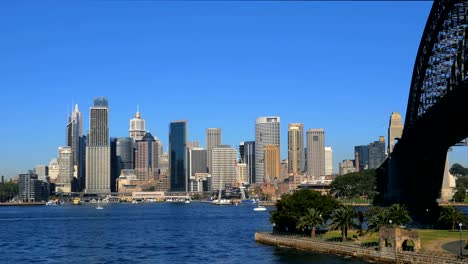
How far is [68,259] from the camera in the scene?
266 feet

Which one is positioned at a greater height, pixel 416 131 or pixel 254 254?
pixel 416 131

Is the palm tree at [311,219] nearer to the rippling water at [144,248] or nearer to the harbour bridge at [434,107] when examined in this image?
the rippling water at [144,248]

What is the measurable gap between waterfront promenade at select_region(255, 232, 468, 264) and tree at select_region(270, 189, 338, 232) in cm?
269

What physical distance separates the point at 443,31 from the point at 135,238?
5222 cm

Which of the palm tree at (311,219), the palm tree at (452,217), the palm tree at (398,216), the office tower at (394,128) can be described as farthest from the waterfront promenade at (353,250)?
the office tower at (394,128)

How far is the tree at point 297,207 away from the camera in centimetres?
9031

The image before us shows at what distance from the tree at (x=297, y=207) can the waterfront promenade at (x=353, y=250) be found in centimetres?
269

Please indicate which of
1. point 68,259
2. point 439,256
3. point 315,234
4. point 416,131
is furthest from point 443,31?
point 68,259

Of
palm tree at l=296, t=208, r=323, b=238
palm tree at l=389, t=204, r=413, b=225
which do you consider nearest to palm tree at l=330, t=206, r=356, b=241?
palm tree at l=296, t=208, r=323, b=238

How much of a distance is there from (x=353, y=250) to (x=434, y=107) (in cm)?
3298

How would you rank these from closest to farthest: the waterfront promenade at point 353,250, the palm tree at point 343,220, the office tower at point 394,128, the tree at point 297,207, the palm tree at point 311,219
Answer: the waterfront promenade at point 353,250 < the palm tree at point 343,220 < the palm tree at point 311,219 < the tree at point 297,207 < the office tower at point 394,128

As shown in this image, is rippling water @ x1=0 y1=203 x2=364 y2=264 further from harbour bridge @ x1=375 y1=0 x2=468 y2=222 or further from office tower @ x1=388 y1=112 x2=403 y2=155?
office tower @ x1=388 y1=112 x2=403 y2=155

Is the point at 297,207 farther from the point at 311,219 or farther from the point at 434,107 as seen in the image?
the point at 434,107

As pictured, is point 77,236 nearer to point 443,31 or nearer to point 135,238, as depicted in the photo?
point 135,238
